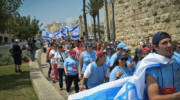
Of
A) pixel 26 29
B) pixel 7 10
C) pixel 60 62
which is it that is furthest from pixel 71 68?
pixel 26 29

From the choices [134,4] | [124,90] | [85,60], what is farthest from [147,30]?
[124,90]

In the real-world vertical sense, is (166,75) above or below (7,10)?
below

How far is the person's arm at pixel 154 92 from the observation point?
1.96 m

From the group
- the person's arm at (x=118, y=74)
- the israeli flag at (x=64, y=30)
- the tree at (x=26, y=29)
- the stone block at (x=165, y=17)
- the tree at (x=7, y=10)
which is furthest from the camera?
the tree at (x=26, y=29)

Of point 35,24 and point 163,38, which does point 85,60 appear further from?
point 35,24

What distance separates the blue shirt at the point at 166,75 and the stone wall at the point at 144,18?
11.6 meters

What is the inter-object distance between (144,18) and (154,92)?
13.8 metres

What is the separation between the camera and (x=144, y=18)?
1515 cm

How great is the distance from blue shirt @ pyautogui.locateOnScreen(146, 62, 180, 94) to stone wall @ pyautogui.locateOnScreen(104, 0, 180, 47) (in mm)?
11636

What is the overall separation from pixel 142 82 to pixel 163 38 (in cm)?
50

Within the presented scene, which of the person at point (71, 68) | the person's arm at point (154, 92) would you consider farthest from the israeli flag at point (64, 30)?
the person's arm at point (154, 92)

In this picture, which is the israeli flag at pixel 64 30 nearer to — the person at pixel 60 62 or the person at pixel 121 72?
the person at pixel 60 62

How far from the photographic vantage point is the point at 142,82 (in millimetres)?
2137

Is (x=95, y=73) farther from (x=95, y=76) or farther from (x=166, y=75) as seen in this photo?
(x=166, y=75)
